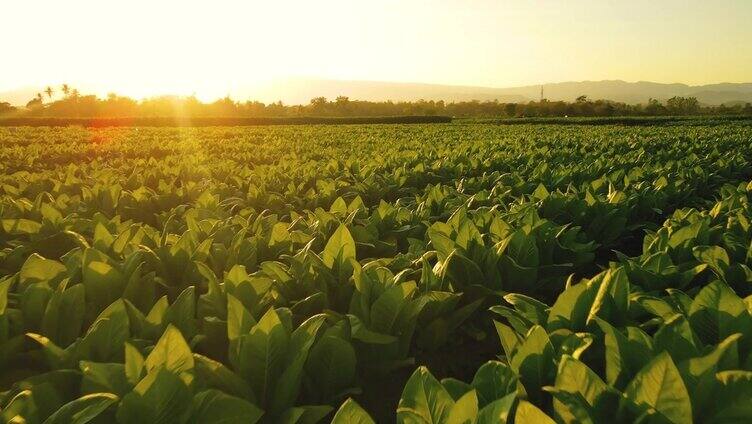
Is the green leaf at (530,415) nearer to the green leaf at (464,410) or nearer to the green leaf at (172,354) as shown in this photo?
the green leaf at (464,410)

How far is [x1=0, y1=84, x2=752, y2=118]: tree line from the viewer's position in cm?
7381

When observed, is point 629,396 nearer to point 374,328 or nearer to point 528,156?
point 374,328

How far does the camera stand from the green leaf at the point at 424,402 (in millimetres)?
1366

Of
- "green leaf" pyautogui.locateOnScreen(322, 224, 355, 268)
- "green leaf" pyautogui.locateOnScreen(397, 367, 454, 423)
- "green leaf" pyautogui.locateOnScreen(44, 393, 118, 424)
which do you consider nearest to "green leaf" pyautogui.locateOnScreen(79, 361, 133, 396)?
"green leaf" pyautogui.locateOnScreen(44, 393, 118, 424)

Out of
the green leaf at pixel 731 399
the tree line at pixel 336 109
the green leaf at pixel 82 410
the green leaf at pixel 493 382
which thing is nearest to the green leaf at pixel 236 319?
the green leaf at pixel 82 410

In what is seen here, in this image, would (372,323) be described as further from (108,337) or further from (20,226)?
(20,226)

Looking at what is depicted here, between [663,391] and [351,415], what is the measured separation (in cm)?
80

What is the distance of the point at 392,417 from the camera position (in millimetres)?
2121

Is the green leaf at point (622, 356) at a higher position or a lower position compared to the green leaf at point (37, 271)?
lower

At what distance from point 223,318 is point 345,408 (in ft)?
3.19

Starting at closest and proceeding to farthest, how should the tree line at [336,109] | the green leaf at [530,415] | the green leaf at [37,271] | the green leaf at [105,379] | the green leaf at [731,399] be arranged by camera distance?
the green leaf at [530,415] < the green leaf at [731,399] < the green leaf at [105,379] < the green leaf at [37,271] < the tree line at [336,109]

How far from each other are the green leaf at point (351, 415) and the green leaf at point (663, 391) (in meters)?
0.71

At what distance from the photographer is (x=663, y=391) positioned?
1.31 meters

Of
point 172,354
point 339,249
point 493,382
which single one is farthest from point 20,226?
point 493,382
